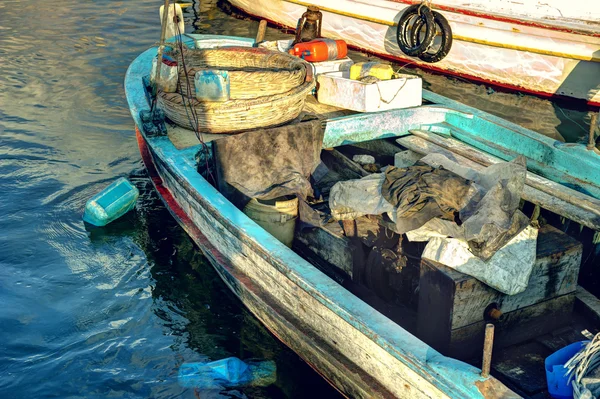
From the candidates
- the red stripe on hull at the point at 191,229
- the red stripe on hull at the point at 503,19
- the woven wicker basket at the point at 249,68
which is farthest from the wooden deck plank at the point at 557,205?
the red stripe on hull at the point at 503,19

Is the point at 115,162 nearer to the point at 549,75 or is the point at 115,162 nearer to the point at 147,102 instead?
the point at 147,102

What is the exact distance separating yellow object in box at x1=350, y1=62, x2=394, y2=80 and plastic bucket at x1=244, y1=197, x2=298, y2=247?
1985mm

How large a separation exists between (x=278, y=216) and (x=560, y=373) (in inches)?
91.8

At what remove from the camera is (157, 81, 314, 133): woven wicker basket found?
5551 mm

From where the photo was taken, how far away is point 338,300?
3.78 m

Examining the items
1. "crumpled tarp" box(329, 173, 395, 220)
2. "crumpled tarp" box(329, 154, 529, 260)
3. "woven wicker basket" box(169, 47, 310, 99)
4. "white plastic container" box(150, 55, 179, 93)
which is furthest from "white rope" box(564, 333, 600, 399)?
"white plastic container" box(150, 55, 179, 93)

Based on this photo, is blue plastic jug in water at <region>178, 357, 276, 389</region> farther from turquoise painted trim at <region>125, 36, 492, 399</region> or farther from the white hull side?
turquoise painted trim at <region>125, 36, 492, 399</region>

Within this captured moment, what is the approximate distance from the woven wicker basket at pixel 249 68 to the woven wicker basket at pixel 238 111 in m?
0.10

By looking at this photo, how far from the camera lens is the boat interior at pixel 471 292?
153 inches

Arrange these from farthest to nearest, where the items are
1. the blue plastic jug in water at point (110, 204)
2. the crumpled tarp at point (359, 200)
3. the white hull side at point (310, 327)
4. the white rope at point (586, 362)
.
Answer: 1. the blue plastic jug in water at point (110, 204)
2. the crumpled tarp at point (359, 200)
3. the white hull side at point (310, 327)
4. the white rope at point (586, 362)

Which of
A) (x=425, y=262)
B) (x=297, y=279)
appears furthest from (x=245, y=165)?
(x=425, y=262)

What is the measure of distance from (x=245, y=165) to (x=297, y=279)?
1.48m

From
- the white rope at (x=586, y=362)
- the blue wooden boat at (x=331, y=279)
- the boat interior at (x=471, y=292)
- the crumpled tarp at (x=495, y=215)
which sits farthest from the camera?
the boat interior at (x=471, y=292)

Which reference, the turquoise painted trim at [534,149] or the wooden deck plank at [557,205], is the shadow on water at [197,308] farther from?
the turquoise painted trim at [534,149]
